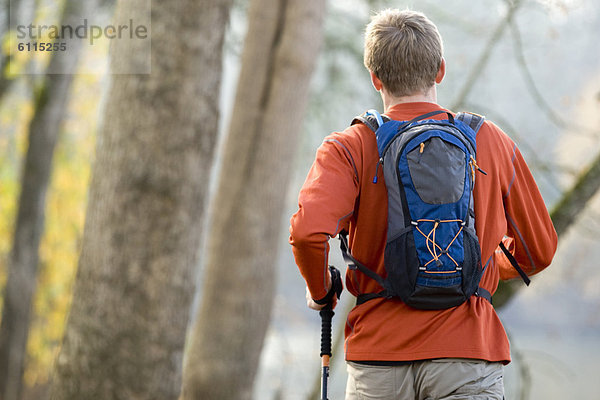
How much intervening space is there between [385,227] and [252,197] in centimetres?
484

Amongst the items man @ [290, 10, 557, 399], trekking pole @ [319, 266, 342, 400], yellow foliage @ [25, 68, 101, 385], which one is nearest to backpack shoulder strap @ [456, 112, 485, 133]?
man @ [290, 10, 557, 399]

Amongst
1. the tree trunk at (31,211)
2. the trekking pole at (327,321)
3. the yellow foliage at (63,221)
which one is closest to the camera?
the trekking pole at (327,321)

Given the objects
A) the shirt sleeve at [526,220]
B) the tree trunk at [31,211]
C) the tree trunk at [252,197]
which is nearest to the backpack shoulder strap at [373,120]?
the shirt sleeve at [526,220]

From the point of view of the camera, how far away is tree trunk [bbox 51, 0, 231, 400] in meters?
3.37

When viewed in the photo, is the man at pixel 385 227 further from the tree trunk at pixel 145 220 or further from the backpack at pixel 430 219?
the tree trunk at pixel 145 220

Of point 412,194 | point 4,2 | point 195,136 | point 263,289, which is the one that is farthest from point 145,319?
point 4,2

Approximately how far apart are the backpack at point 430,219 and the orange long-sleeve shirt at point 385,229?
65 millimetres

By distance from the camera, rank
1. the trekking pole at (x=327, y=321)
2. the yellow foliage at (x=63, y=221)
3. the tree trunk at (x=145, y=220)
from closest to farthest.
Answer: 1. the trekking pole at (x=327, y=321)
2. the tree trunk at (x=145, y=220)
3. the yellow foliage at (x=63, y=221)

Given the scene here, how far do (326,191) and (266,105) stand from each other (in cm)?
501

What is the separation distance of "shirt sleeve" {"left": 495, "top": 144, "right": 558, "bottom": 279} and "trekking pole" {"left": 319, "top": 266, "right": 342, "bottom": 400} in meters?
0.58

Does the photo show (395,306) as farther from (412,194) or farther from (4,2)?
(4,2)

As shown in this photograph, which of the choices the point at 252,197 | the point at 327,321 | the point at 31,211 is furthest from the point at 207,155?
the point at 31,211

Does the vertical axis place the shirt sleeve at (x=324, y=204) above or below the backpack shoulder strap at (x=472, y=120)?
below

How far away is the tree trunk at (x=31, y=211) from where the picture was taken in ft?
22.0
